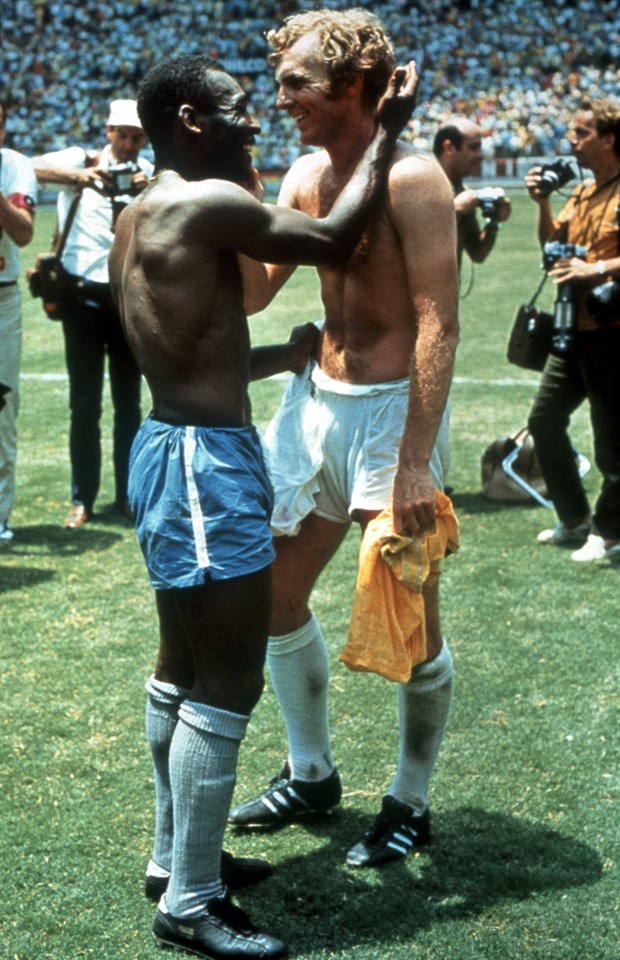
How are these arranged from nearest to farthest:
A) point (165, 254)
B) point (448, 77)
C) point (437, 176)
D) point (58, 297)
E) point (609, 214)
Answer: point (165, 254) → point (437, 176) → point (609, 214) → point (58, 297) → point (448, 77)

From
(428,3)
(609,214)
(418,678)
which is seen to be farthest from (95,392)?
(428,3)

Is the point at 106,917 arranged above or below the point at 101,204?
below

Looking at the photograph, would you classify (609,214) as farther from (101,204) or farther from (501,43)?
(501,43)

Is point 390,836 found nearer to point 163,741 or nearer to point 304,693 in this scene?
point 304,693

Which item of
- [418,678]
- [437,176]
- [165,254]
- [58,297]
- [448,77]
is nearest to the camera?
[165,254]

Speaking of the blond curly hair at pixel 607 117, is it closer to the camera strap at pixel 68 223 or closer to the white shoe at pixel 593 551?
the white shoe at pixel 593 551

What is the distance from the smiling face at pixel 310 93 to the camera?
3494 mm

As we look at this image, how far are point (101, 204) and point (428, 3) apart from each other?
38778 millimetres

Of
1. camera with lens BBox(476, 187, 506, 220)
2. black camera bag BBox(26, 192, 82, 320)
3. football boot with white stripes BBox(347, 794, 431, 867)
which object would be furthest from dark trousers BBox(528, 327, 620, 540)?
football boot with white stripes BBox(347, 794, 431, 867)

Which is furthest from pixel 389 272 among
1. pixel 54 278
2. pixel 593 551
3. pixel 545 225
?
pixel 54 278

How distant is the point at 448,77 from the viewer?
4131 centimetres

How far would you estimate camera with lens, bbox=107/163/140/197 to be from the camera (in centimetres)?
738

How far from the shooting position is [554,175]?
6.93m

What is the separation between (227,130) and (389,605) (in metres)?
1.32
